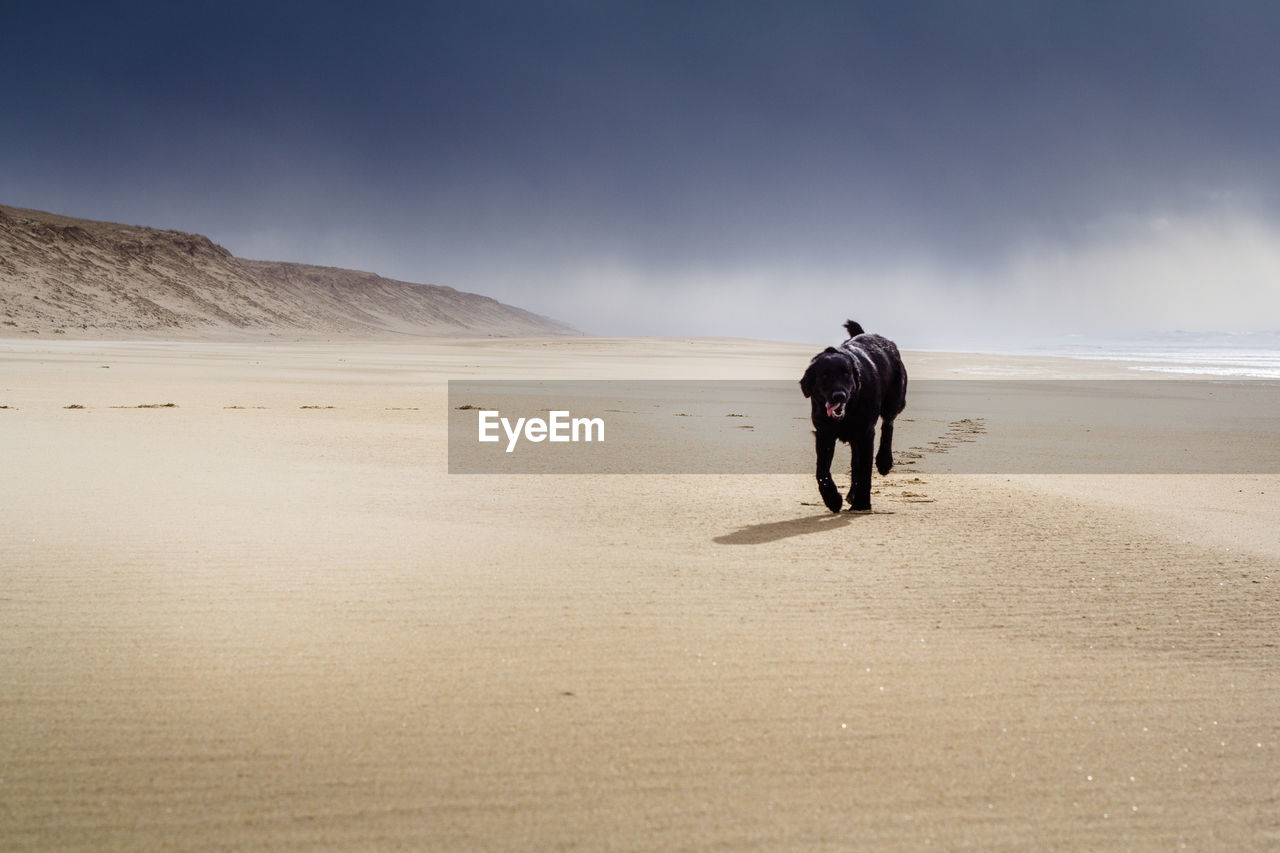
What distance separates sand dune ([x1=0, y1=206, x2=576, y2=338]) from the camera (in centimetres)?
7181

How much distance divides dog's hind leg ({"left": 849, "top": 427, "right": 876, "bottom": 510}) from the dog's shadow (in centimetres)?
16

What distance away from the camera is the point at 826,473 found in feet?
17.9

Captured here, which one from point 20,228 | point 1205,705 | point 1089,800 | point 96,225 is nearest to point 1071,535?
point 1205,705

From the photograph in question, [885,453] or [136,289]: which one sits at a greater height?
[136,289]

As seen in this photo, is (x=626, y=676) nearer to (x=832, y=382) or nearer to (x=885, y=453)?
(x=832, y=382)

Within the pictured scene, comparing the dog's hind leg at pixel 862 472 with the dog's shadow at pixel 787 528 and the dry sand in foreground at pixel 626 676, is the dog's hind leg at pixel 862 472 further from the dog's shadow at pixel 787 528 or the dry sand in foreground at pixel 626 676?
the dry sand in foreground at pixel 626 676

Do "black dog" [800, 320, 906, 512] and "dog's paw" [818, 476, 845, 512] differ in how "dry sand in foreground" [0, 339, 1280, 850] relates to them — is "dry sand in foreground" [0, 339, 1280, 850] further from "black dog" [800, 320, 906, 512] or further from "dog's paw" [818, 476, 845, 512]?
"black dog" [800, 320, 906, 512]

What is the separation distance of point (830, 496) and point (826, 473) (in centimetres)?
16

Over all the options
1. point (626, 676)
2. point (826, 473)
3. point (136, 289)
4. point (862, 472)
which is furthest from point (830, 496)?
point (136, 289)

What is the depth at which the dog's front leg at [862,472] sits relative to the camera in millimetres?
5523

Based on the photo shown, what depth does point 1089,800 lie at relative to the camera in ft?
6.67

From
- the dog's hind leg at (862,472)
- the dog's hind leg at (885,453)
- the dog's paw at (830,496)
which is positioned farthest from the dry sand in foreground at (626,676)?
the dog's hind leg at (885,453)

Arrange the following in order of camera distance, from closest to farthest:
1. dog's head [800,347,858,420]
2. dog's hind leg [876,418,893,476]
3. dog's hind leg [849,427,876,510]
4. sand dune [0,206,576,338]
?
dog's head [800,347,858,420]
dog's hind leg [849,427,876,510]
dog's hind leg [876,418,893,476]
sand dune [0,206,576,338]

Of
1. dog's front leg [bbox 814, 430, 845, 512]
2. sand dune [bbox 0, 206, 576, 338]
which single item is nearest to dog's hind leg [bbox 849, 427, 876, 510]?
dog's front leg [bbox 814, 430, 845, 512]
